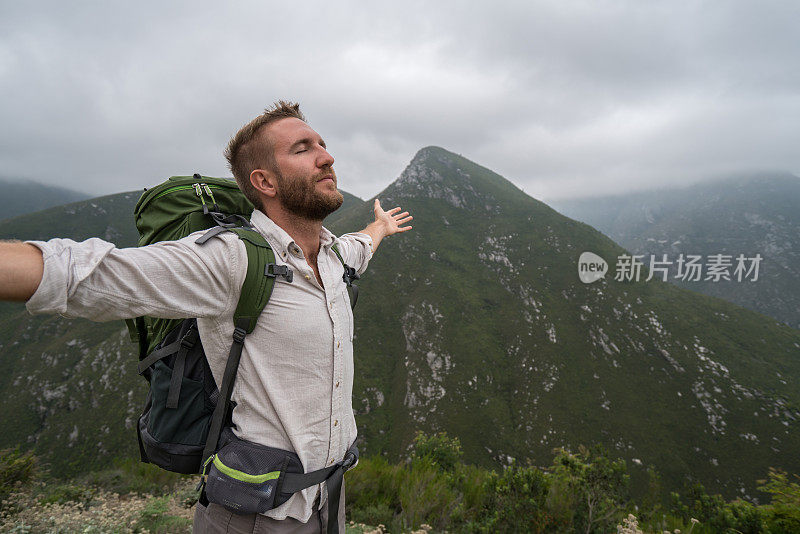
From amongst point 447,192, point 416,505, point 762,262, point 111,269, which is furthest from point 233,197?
point 762,262

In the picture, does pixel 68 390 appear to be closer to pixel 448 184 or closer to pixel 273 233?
pixel 273 233

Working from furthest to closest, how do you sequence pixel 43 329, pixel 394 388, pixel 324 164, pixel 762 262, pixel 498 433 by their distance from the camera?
pixel 762 262 < pixel 43 329 < pixel 394 388 < pixel 498 433 < pixel 324 164

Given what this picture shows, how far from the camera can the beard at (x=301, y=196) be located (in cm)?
259

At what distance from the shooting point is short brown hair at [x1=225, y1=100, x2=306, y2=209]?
8.95 ft

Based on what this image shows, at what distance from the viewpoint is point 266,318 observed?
210 cm

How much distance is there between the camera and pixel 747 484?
188 feet

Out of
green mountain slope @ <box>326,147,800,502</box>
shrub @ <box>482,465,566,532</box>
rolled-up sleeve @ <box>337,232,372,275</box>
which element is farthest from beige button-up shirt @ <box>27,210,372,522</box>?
green mountain slope @ <box>326,147,800,502</box>

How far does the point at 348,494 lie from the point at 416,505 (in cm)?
148

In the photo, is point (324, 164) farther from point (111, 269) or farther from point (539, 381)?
point (539, 381)

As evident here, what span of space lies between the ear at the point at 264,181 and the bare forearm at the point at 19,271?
4.76 feet

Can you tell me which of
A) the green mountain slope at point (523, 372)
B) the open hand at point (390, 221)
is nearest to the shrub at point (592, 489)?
the open hand at point (390, 221)

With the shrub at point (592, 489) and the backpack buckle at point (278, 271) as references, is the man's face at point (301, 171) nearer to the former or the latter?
the backpack buckle at point (278, 271)

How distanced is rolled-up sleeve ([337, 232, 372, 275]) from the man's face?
98 centimetres

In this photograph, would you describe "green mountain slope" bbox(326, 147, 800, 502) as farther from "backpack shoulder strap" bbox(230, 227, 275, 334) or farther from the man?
"backpack shoulder strap" bbox(230, 227, 275, 334)
